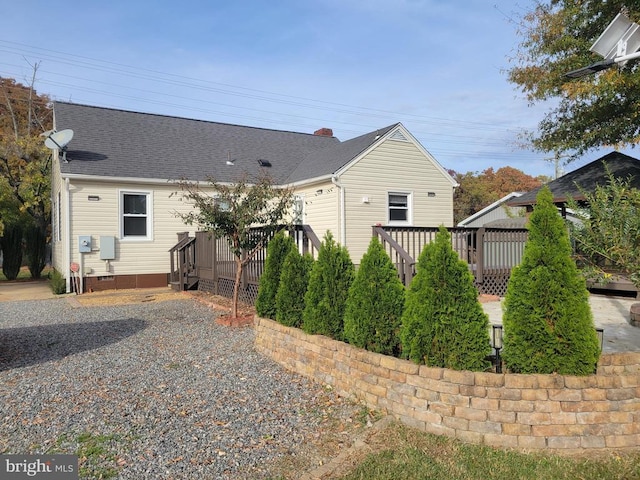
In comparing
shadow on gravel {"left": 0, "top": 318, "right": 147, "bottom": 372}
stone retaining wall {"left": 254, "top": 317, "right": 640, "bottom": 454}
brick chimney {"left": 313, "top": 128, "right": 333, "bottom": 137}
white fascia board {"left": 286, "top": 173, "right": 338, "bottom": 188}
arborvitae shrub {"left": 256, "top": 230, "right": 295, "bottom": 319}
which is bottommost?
→ shadow on gravel {"left": 0, "top": 318, "right": 147, "bottom": 372}

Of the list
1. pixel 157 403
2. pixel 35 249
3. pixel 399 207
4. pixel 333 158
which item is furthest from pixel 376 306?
pixel 35 249

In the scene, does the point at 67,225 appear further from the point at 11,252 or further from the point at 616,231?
the point at 616,231

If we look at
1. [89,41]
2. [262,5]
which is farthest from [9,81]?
[262,5]

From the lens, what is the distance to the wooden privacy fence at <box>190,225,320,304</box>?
843 centimetres

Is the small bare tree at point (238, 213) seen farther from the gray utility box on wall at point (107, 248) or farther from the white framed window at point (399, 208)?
the white framed window at point (399, 208)

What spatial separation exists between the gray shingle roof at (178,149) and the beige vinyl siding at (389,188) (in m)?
0.61

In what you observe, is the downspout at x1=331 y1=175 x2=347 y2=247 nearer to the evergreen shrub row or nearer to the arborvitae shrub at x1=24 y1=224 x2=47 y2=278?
the evergreen shrub row

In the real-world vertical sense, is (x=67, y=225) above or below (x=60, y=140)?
below

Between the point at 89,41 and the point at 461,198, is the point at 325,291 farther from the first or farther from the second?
the point at 461,198

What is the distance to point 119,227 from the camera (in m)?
12.7

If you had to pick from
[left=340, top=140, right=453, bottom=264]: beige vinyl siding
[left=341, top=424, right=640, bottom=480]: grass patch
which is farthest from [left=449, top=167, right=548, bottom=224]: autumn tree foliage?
[left=341, top=424, right=640, bottom=480]: grass patch

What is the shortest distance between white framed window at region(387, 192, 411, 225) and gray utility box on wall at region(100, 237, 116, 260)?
790cm

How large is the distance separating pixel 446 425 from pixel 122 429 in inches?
98.5

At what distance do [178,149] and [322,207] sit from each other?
17.5 feet
